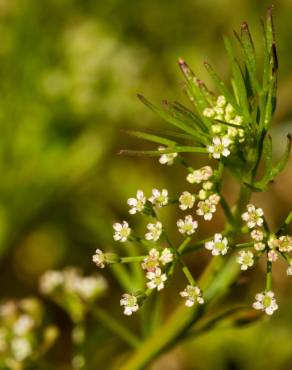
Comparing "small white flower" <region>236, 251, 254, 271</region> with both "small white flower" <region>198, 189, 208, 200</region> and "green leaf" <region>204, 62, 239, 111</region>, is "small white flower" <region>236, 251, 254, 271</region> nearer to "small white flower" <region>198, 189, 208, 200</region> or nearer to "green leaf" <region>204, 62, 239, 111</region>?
"small white flower" <region>198, 189, 208, 200</region>

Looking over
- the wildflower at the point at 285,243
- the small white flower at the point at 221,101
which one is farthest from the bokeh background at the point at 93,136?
the small white flower at the point at 221,101

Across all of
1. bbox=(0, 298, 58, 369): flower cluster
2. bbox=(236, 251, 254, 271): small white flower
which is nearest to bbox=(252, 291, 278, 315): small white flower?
bbox=(236, 251, 254, 271): small white flower

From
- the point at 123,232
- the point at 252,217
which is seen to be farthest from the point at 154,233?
the point at 252,217

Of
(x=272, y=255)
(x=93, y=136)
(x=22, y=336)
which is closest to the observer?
(x=272, y=255)

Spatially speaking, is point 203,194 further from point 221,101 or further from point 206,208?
point 221,101

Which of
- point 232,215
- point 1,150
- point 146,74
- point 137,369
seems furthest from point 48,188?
point 232,215

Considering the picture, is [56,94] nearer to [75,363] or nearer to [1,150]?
[1,150]
